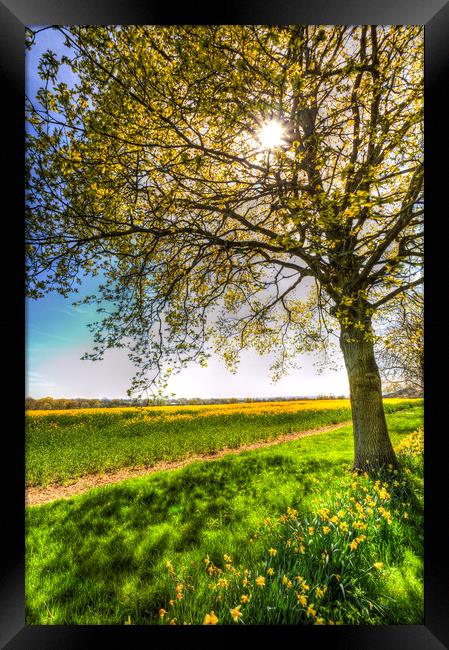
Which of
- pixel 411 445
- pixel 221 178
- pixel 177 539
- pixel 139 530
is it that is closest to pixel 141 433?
pixel 139 530

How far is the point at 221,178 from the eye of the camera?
3551 millimetres

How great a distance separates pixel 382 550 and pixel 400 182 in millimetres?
4493

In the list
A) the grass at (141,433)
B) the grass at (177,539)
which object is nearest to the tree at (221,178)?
the grass at (177,539)

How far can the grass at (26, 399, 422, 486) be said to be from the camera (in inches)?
211

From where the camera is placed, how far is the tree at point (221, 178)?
8.45 feet

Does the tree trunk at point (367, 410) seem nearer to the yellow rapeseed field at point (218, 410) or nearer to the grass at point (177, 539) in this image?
the grass at point (177, 539)

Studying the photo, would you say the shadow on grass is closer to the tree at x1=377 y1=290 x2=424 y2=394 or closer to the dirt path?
the dirt path

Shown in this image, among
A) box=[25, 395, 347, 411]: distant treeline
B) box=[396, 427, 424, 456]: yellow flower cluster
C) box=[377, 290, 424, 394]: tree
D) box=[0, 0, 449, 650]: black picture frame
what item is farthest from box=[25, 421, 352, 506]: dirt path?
box=[377, 290, 424, 394]: tree

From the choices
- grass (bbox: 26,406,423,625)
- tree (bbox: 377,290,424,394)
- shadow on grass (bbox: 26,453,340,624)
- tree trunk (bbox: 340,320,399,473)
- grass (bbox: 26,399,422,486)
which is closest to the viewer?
grass (bbox: 26,406,423,625)

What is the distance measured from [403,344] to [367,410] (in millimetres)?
1439

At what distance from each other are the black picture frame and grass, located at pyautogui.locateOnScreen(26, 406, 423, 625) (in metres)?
0.20
